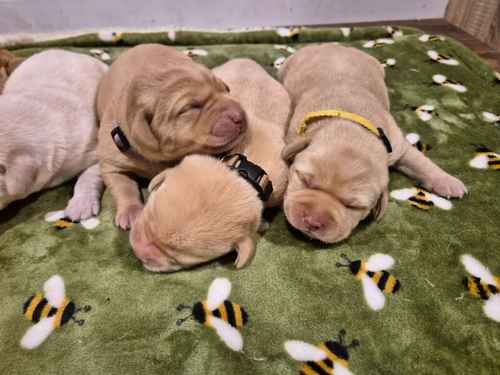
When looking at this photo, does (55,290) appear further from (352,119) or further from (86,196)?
(352,119)

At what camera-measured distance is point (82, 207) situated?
87.0 inches

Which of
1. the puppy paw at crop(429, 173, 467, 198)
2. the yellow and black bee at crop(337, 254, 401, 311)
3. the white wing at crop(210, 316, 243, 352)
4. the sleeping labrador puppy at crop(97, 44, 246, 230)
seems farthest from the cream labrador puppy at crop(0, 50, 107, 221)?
the puppy paw at crop(429, 173, 467, 198)

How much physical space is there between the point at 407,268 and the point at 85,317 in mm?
1521

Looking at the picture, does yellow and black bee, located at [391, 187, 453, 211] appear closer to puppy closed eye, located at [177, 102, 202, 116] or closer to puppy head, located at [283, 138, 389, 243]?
puppy head, located at [283, 138, 389, 243]

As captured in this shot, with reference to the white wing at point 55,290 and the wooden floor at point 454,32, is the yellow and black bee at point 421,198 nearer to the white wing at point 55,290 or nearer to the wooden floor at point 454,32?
the white wing at point 55,290

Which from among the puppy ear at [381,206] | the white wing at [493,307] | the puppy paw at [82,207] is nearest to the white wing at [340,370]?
the white wing at [493,307]

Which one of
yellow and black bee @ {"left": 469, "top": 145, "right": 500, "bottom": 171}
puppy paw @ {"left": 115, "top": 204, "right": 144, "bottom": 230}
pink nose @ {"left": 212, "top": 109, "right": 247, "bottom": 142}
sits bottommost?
yellow and black bee @ {"left": 469, "top": 145, "right": 500, "bottom": 171}

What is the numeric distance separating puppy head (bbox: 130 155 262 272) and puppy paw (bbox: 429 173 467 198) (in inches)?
48.1

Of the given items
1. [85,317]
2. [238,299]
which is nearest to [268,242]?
[238,299]

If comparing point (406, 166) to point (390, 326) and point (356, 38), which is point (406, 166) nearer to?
point (390, 326)

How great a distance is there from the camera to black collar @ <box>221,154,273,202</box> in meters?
1.78

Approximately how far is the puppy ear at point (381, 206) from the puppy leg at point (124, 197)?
128 centimetres

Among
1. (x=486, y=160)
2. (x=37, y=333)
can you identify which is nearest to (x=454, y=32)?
(x=486, y=160)

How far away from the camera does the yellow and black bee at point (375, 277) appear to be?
5.77ft
